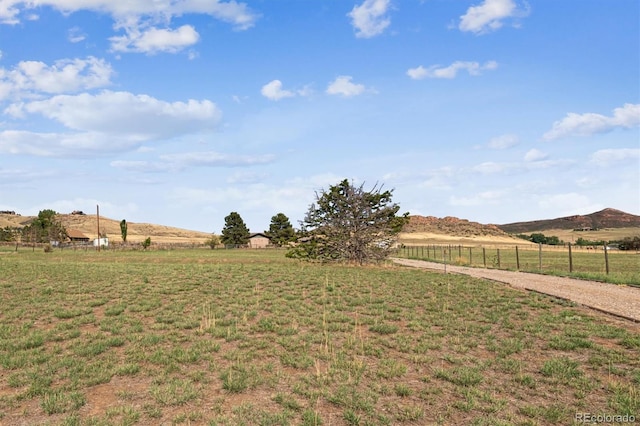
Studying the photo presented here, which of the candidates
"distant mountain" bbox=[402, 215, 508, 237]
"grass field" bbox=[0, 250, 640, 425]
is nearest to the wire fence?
"grass field" bbox=[0, 250, 640, 425]

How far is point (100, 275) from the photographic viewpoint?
19.4 m

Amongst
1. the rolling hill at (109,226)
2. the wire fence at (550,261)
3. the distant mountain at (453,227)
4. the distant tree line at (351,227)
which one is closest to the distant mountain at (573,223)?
the distant mountain at (453,227)

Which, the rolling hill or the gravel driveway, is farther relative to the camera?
the rolling hill

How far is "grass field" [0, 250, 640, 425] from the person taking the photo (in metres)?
5.64

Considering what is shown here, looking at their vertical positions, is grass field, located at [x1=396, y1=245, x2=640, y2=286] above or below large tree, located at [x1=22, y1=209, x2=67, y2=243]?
below

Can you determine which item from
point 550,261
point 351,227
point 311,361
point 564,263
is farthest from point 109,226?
point 311,361

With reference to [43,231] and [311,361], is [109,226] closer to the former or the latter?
[43,231]

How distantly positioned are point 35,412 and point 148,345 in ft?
9.16

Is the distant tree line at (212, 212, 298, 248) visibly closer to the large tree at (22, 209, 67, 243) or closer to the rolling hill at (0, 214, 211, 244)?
the large tree at (22, 209, 67, 243)

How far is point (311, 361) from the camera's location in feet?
24.5

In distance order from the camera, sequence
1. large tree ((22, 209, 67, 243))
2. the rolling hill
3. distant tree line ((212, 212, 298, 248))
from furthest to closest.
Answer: the rolling hill < distant tree line ((212, 212, 298, 248)) < large tree ((22, 209, 67, 243))

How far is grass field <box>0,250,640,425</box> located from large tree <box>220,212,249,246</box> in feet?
250

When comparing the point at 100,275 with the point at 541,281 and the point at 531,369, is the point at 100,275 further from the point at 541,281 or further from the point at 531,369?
the point at 541,281

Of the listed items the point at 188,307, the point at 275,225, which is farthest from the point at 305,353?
the point at 275,225
